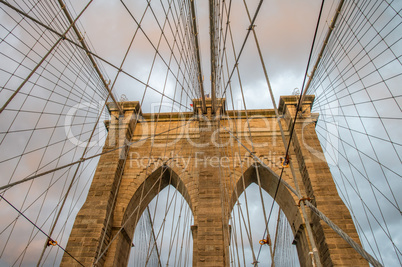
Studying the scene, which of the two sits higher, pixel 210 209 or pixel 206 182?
pixel 206 182

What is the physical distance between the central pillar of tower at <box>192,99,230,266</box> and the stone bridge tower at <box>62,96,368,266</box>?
0.9 inches

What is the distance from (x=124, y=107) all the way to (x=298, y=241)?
793 cm

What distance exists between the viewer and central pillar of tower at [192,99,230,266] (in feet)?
20.0

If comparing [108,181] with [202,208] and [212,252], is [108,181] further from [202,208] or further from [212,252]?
[212,252]

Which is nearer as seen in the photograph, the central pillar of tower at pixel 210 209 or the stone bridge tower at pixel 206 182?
the central pillar of tower at pixel 210 209

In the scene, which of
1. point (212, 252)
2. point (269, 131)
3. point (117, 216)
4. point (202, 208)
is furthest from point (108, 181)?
point (269, 131)

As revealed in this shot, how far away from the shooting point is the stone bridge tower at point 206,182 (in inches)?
249

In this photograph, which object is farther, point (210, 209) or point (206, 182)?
point (206, 182)

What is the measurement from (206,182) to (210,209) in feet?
2.64

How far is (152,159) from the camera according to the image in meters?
9.16

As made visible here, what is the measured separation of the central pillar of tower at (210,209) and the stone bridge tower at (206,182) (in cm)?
2

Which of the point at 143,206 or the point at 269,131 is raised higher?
the point at 269,131

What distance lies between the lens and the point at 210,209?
22.5ft

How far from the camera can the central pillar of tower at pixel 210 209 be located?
20.0ft
